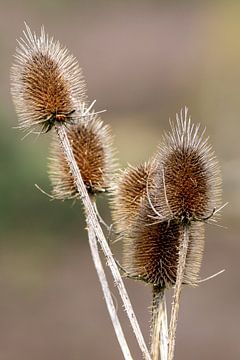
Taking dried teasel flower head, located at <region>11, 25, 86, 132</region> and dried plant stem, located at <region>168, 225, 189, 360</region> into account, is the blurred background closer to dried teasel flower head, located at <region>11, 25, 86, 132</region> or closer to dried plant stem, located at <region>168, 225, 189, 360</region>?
dried teasel flower head, located at <region>11, 25, 86, 132</region>

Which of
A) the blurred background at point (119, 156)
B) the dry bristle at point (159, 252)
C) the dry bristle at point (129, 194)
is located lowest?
the dry bristle at point (159, 252)

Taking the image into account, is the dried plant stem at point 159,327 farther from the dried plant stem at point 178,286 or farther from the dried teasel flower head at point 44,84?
the dried teasel flower head at point 44,84

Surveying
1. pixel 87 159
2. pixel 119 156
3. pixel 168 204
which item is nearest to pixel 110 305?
pixel 168 204

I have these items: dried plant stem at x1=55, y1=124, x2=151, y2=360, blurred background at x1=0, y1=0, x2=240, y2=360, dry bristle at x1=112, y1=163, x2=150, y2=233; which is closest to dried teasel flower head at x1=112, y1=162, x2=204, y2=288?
dry bristle at x1=112, y1=163, x2=150, y2=233

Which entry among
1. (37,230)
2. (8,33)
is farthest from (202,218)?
(8,33)

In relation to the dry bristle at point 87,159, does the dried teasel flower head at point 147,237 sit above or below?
below

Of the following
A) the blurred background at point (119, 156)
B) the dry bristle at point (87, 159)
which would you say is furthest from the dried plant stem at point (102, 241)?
the blurred background at point (119, 156)

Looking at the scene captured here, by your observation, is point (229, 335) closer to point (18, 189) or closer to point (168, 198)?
point (18, 189)
